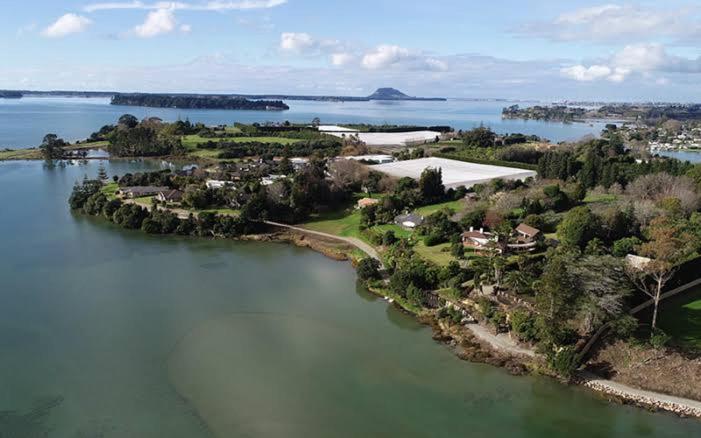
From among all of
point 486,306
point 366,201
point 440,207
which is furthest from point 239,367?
point 440,207

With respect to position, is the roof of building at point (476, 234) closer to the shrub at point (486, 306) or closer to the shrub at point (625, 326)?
the shrub at point (486, 306)

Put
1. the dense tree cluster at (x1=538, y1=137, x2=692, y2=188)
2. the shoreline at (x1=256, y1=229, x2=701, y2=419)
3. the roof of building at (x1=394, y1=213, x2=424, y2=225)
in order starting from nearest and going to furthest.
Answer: the shoreline at (x1=256, y1=229, x2=701, y2=419) → the roof of building at (x1=394, y1=213, x2=424, y2=225) → the dense tree cluster at (x1=538, y1=137, x2=692, y2=188)

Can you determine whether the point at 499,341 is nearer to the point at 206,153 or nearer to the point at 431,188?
the point at 431,188

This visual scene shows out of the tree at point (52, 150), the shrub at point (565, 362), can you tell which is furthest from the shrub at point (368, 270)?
the tree at point (52, 150)

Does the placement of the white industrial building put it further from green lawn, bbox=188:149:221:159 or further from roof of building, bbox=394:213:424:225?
green lawn, bbox=188:149:221:159

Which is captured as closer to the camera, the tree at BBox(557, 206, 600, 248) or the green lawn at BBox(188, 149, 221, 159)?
the tree at BBox(557, 206, 600, 248)

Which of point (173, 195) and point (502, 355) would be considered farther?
point (173, 195)

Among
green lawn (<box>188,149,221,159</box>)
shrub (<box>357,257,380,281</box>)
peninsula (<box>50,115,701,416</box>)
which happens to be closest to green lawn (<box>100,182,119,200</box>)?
peninsula (<box>50,115,701,416</box>)
